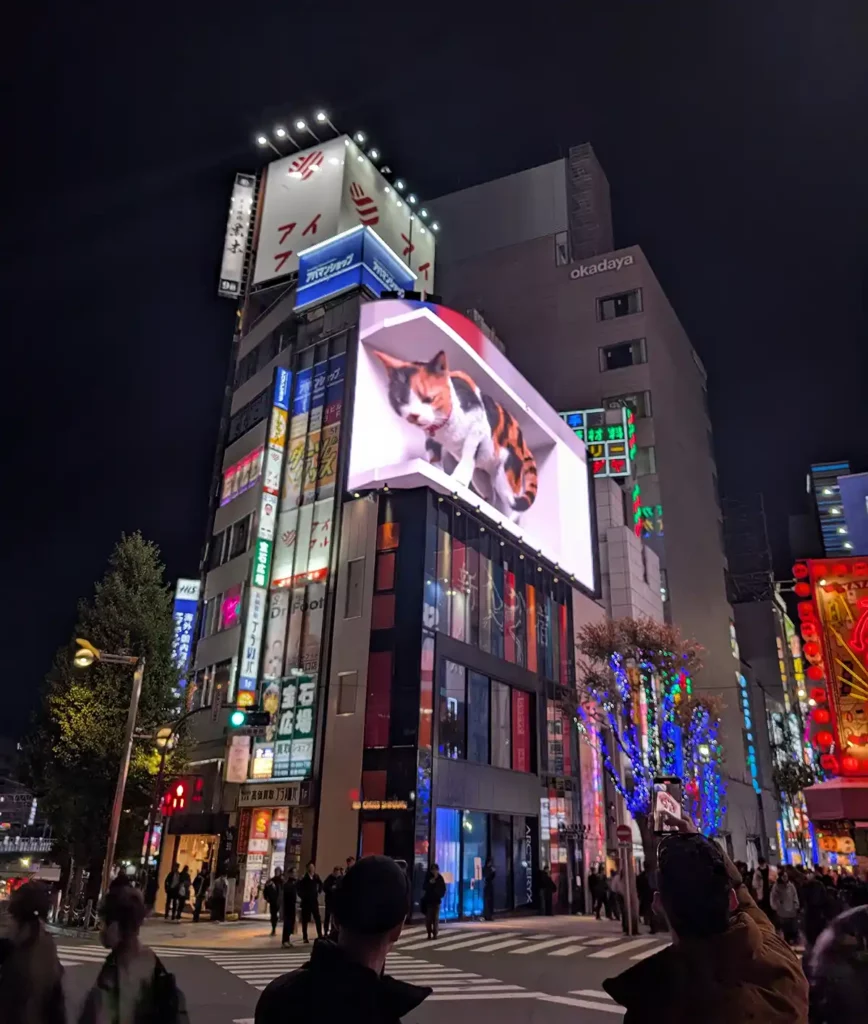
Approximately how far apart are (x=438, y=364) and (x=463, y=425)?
301cm

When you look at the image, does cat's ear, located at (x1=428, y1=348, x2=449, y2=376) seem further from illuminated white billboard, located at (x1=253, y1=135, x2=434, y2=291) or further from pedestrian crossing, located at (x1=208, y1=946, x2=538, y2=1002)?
pedestrian crossing, located at (x1=208, y1=946, x2=538, y2=1002)

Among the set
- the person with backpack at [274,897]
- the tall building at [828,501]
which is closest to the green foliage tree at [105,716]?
the person with backpack at [274,897]

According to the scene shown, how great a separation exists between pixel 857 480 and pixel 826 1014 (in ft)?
102

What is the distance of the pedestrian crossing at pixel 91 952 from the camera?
14.0 metres

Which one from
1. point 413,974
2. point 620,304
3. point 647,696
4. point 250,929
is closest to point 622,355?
point 620,304

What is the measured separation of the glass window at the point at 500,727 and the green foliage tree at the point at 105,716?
1216 cm

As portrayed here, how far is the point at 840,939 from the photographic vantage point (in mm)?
3164

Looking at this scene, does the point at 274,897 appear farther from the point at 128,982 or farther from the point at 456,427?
the point at 456,427

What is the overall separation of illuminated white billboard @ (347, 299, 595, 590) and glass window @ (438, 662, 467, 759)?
7.42 m

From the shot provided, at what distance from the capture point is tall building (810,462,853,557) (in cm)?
11894

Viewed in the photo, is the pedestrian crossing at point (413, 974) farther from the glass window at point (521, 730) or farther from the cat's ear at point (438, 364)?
the cat's ear at point (438, 364)

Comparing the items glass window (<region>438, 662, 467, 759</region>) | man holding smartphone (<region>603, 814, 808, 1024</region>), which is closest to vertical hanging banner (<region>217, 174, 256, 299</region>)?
glass window (<region>438, 662, 467, 759</region>)

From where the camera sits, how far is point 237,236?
46.0m

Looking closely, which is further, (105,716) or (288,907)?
(105,716)
